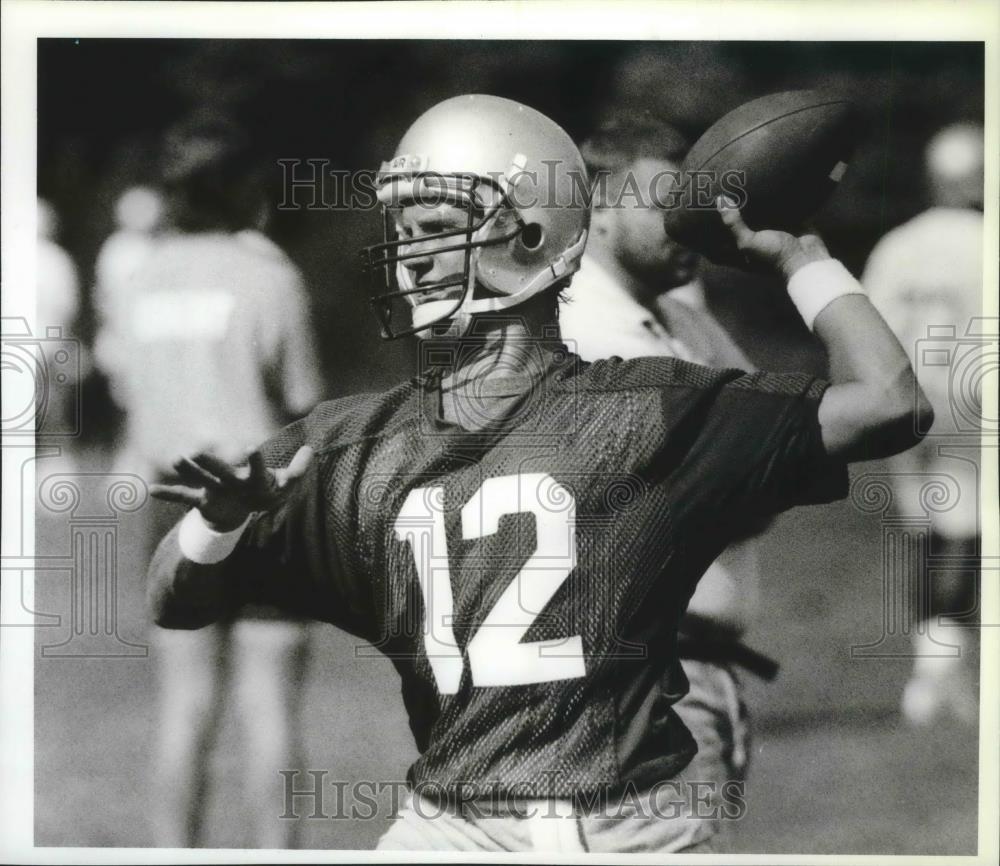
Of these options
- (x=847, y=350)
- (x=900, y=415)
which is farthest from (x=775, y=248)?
(x=900, y=415)

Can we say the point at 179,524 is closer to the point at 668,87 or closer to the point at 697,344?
the point at 697,344

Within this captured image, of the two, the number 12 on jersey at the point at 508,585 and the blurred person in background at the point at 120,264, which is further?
the blurred person in background at the point at 120,264

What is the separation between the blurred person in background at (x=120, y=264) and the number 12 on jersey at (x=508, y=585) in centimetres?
71

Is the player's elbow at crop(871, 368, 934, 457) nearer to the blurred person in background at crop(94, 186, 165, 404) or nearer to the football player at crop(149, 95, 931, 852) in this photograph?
the football player at crop(149, 95, 931, 852)

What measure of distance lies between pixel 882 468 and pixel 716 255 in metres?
0.56

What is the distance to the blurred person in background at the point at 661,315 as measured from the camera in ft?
8.46

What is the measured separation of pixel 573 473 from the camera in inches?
99.8

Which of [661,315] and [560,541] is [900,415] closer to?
[661,315]

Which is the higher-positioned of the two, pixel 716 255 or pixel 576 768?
pixel 716 255

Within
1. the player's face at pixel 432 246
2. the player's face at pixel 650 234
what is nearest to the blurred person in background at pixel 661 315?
the player's face at pixel 650 234

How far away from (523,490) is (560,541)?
0.13m

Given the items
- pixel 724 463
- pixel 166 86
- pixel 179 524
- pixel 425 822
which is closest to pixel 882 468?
pixel 724 463

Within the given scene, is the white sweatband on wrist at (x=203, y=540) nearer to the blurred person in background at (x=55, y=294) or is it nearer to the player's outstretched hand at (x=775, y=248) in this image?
the blurred person in background at (x=55, y=294)

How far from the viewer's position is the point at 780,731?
2.61m
